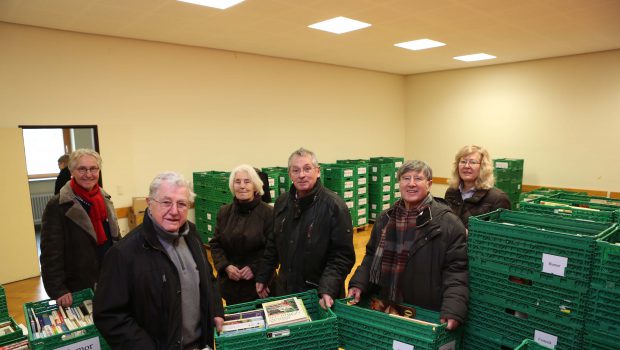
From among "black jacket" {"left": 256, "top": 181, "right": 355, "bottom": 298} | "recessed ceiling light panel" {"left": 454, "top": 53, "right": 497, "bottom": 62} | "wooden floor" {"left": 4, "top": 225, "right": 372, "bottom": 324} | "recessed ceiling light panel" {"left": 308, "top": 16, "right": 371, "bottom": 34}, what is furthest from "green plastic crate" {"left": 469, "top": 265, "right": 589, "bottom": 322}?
"recessed ceiling light panel" {"left": 454, "top": 53, "right": 497, "bottom": 62}

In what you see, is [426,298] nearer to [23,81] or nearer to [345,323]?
[345,323]

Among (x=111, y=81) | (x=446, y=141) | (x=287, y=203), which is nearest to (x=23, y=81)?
(x=111, y=81)

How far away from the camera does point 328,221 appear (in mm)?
2398

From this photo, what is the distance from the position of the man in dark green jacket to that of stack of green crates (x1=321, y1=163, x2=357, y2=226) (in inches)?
174

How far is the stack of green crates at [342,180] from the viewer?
6.90 metres

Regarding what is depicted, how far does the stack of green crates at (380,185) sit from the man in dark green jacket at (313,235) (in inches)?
207

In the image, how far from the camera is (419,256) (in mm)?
2031

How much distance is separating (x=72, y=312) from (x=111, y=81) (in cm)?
425

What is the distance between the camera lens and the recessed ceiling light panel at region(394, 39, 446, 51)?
6.21 meters

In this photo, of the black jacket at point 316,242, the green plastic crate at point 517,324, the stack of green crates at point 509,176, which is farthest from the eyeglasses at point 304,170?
the stack of green crates at point 509,176

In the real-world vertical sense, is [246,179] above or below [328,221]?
above

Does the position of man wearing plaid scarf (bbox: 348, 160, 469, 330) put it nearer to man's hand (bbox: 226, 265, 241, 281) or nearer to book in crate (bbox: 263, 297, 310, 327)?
book in crate (bbox: 263, 297, 310, 327)

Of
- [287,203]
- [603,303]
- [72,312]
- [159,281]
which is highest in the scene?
[287,203]

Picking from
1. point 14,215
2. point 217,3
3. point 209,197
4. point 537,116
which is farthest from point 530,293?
point 537,116
